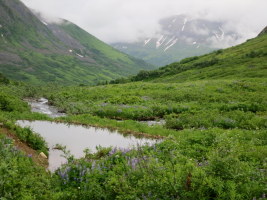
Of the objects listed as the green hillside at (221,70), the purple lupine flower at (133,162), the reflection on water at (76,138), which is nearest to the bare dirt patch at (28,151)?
the reflection on water at (76,138)

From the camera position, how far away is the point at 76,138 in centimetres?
1611

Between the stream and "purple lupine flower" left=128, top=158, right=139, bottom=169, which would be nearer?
"purple lupine flower" left=128, top=158, right=139, bottom=169

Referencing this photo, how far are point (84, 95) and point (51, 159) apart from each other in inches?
1178

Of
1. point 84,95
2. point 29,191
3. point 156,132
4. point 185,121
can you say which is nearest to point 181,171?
point 29,191

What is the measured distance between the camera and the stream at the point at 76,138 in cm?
1357

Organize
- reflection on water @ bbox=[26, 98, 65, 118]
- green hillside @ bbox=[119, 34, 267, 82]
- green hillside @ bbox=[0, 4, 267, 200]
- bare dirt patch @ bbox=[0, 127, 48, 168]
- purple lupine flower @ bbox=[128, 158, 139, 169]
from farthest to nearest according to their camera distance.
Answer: green hillside @ bbox=[119, 34, 267, 82] → reflection on water @ bbox=[26, 98, 65, 118] → bare dirt patch @ bbox=[0, 127, 48, 168] → purple lupine flower @ bbox=[128, 158, 139, 169] → green hillside @ bbox=[0, 4, 267, 200]

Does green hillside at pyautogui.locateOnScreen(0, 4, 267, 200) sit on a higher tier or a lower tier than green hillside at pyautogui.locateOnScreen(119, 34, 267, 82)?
lower

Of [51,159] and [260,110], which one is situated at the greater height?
[260,110]

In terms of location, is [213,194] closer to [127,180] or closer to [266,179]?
[266,179]

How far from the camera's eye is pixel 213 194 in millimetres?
7812

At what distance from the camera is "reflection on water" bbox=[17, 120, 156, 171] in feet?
44.7

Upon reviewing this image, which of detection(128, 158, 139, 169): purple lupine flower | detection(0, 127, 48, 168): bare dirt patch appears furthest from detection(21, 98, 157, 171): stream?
detection(128, 158, 139, 169): purple lupine flower

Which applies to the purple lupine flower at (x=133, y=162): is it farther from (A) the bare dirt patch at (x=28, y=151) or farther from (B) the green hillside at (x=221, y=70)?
(B) the green hillside at (x=221, y=70)

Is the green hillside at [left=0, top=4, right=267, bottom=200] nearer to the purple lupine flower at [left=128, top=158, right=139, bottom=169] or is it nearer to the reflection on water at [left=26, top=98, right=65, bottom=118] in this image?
the purple lupine flower at [left=128, top=158, right=139, bottom=169]
